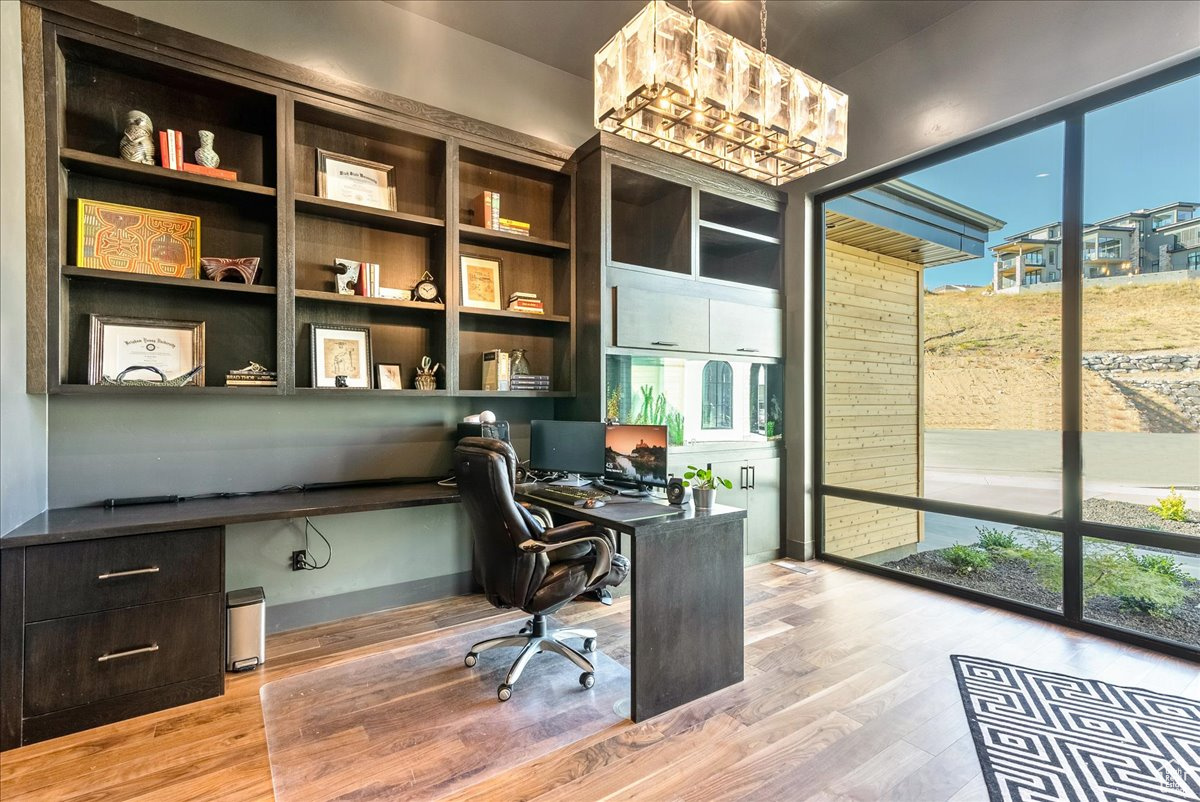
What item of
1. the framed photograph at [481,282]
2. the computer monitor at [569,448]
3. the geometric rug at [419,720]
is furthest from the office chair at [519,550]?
the framed photograph at [481,282]

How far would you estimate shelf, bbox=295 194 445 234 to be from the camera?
2.94m

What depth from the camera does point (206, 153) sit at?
273cm

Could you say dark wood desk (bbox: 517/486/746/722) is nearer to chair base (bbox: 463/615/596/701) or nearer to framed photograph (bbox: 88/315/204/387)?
chair base (bbox: 463/615/596/701)

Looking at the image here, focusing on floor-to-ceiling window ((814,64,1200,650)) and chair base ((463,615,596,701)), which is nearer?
chair base ((463,615,596,701))

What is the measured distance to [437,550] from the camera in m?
3.51

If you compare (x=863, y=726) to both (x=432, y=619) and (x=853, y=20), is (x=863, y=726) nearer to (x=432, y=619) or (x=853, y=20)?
(x=432, y=619)

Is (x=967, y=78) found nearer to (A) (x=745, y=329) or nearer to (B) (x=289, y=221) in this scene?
(A) (x=745, y=329)

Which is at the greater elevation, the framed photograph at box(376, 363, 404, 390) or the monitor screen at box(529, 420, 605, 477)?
the framed photograph at box(376, 363, 404, 390)

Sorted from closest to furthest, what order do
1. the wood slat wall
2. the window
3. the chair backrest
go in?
the chair backrest → the wood slat wall → the window

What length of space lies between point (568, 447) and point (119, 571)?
83.2 inches

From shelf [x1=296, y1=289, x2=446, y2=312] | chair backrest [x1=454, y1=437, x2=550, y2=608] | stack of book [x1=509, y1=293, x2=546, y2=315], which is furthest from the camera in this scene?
stack of book [x1=509, y1=293, x2=546, y2=315]

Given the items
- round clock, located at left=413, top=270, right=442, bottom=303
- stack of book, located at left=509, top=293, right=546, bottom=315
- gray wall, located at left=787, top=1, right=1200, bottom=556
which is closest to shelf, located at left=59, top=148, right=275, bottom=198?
round clock, located at left=413, top=270, right=442, bottom=303

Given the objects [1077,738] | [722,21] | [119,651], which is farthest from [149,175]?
[1077,738]

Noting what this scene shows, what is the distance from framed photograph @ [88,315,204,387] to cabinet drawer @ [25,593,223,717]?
1.09 meters
